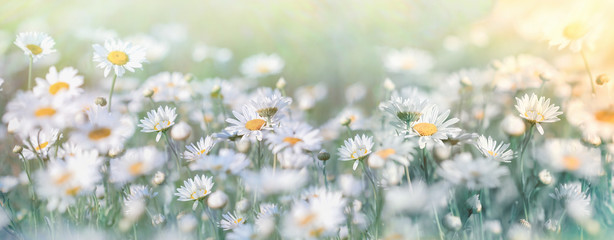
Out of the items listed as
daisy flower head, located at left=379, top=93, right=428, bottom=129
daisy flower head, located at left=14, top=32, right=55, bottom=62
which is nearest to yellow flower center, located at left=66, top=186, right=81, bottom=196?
daisy flower head, located at left=14, top=32, right=55, bottom=62

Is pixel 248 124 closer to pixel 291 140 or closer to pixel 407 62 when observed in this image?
pixel 291 140

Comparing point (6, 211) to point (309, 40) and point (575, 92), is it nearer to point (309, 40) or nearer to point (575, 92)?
point (575, 92)

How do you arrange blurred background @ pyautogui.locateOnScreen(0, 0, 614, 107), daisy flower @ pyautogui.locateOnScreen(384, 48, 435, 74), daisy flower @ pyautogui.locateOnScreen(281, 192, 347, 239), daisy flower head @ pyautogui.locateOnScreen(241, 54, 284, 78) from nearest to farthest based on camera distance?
daisy flower @ pyautogui.locateOnScreen(281, 192, 347, 239), daisy flower head @ pyautogui.locateOnScreen(241, 54, 284, 78), daisy flower @ pyautogui.locateOnScreen(384, 48, 435, 74), blurred background @ pyautogui.locateOnScreen(0, 0, 614, 107)

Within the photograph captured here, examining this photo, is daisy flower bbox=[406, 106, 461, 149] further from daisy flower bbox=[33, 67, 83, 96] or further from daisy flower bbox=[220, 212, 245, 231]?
daisy flower bbox=[33, 67, 83, 96]

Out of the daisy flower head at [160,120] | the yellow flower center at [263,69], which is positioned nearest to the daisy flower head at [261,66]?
the yellow flower center at [263,69]

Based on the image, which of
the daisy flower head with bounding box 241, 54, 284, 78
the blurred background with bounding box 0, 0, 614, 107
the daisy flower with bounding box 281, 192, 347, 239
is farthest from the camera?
the blurred background with bounding box 0, 0, 614, 107

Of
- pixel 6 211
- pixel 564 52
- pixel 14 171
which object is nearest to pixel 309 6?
pixel 564 52
